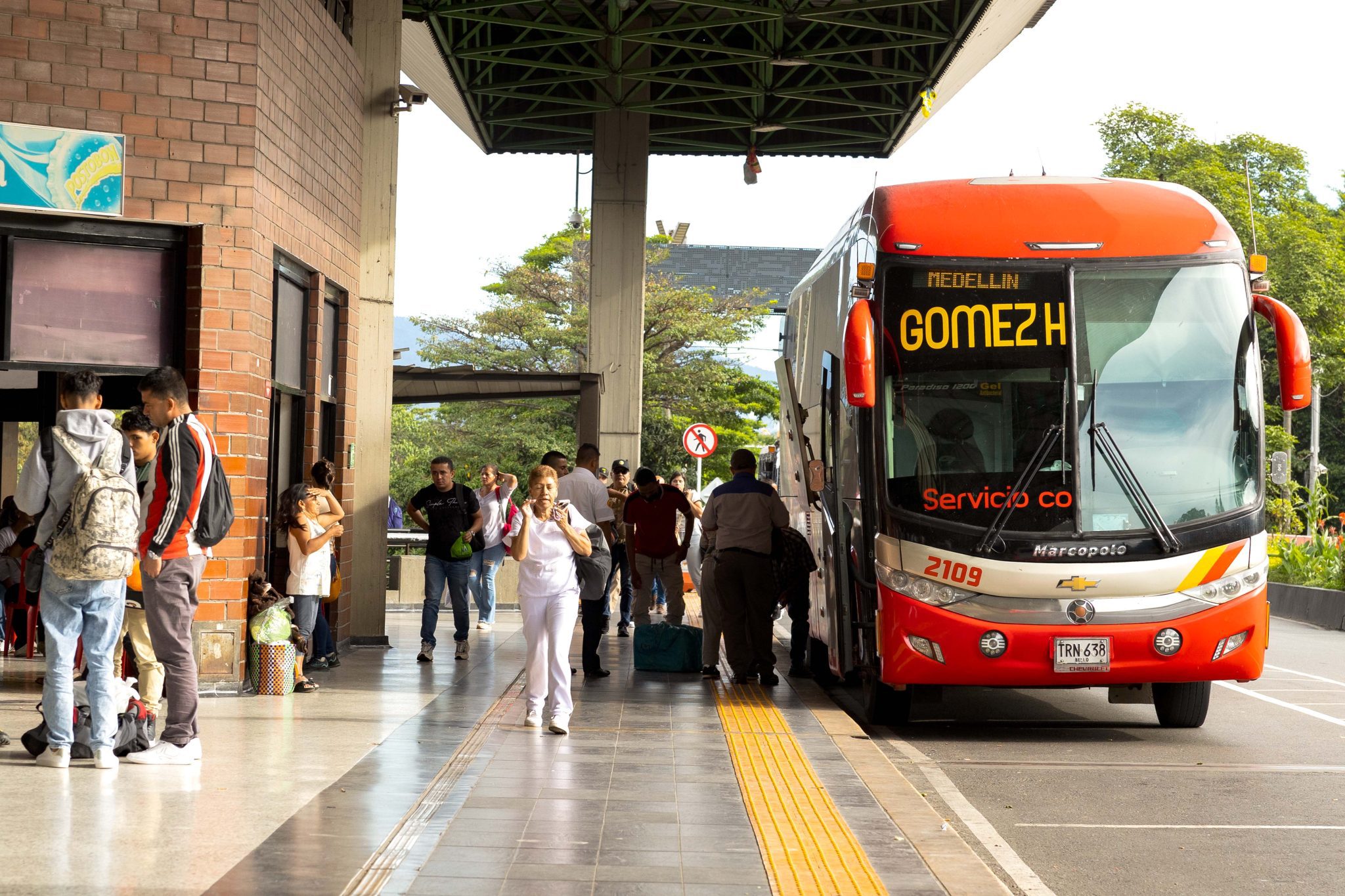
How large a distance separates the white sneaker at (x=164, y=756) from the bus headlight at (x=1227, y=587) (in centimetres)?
613

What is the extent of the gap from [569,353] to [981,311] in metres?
41.3

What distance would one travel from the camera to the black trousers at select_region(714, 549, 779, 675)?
12.8m

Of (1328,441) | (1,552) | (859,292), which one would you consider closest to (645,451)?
(1328,441)

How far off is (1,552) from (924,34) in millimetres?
14430

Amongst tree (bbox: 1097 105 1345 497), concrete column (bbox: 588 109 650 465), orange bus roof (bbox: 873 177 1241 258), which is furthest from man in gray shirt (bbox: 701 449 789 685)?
tree (bbox: 1097 105 1345 497)

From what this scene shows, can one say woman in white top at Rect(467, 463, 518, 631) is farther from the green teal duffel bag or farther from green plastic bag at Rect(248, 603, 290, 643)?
green plastic bag at Rect(248, 603, 290, 643)

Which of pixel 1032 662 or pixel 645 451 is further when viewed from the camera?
pixel 645 451

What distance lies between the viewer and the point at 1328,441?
62.9 meters

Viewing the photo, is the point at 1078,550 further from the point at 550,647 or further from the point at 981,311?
the point at 550,647

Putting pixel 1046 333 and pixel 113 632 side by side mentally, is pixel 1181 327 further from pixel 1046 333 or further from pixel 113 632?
pixel 113 632

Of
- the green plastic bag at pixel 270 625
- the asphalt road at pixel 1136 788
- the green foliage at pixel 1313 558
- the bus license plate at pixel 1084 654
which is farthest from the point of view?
the green foliage at pixel 1313 558

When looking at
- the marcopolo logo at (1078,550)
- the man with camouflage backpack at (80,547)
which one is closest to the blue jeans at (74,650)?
the man with camouflage backpack at (80,547)

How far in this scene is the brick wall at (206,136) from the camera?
→ 10.3 meters

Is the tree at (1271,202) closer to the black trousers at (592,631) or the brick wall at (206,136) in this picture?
the black trousers at (592,631)
